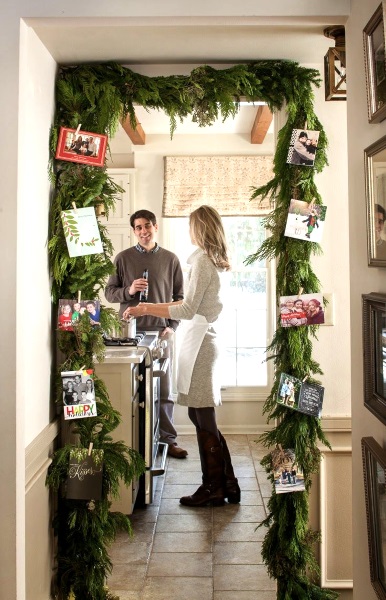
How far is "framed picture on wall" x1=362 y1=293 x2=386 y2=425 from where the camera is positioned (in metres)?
1.66

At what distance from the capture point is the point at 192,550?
3.23 meters

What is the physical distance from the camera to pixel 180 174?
17.4ft

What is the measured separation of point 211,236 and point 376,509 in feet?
6.66

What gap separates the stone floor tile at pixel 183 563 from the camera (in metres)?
2.97

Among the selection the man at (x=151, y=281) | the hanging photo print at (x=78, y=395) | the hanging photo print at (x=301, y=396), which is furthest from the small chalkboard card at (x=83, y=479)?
the man at (x=151, y=281)

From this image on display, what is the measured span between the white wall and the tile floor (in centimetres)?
96

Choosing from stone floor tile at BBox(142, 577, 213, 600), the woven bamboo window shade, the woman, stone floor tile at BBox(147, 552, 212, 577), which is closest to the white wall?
stone floor tile at BBox(142, 577, 213, 600)

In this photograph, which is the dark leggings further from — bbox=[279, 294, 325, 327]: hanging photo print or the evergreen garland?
bbox=[279, 294, 325, 327]: hanging photo print

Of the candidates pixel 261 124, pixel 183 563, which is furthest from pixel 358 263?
pixel 261 124

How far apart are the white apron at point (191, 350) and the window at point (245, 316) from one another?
190 centimetres

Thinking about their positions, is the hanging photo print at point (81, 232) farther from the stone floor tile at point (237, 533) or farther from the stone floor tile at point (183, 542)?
the stone floor tile at point (237, 533)

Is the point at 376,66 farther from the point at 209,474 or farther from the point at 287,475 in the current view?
the point at 209,474

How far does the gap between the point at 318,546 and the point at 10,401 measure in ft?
4.57

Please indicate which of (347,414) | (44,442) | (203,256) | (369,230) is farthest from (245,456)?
(369,230)
